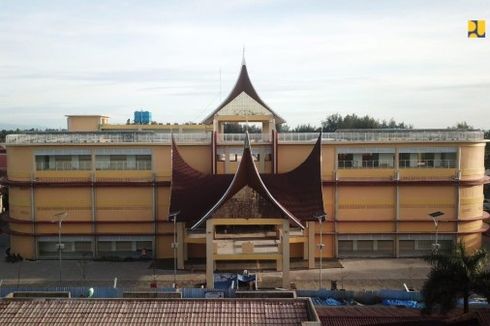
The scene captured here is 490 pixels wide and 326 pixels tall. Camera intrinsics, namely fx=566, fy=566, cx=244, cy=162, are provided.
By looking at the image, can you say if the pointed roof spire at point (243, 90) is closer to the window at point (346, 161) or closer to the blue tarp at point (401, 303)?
the window at point (346, 161)

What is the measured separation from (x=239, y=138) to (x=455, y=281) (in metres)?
22.3

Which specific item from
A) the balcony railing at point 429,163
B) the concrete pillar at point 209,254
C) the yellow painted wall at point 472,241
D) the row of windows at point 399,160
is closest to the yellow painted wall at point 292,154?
the row of windows at point 399,160

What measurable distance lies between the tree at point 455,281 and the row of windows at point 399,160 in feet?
61.4

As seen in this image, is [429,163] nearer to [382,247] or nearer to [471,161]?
[471,161]

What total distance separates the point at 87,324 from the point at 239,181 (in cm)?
1562

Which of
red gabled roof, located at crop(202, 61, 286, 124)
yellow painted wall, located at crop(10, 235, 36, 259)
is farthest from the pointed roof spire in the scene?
yellow painted wall, located at crop(10, 235, 36, 259)

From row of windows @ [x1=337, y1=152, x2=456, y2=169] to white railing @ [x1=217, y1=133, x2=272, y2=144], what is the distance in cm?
532

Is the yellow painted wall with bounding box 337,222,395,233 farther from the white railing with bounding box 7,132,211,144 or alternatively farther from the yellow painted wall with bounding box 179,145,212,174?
the white railing with bounding box 7,132,211,144

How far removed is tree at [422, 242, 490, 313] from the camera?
2047 cm

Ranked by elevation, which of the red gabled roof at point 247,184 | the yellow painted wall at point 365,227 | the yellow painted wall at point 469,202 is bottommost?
the yellow painted wall at point 365,227

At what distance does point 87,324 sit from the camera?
59.1 ft

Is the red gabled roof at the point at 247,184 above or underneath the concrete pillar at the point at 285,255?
above

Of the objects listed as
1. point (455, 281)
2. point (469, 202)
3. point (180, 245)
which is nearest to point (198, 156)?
point (180, 245)

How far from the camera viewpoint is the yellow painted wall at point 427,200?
3928cm
